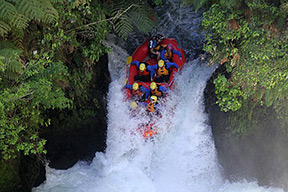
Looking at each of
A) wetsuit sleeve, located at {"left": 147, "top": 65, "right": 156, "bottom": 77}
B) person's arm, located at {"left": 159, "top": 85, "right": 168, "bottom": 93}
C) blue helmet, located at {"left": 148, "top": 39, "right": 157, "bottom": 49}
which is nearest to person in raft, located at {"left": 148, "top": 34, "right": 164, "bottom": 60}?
blue helmet, located at {"left": 148, "top": 39, "right": 157, "bottom": 49}

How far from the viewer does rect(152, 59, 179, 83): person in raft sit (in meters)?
6.56

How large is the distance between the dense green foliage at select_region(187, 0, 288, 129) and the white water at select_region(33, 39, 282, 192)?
95cm

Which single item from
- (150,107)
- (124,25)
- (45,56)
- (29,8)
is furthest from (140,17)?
(29,8)

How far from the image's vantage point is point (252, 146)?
6051mm

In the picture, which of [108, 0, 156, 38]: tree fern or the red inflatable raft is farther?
the red inflatable raft

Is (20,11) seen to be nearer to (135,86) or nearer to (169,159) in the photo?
(135,86)

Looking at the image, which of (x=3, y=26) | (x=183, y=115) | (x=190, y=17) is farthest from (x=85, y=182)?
(x=190, y=17)

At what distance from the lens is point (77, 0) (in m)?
4.66

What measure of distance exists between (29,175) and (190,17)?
184 inches

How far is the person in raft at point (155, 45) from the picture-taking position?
6.77 metres

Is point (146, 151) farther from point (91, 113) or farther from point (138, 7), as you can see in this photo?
point (138, 7)

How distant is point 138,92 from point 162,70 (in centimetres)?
70

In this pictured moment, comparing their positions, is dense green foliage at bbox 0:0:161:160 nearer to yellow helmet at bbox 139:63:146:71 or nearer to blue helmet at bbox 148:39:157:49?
blue helmet at bbox 148:39:157:49

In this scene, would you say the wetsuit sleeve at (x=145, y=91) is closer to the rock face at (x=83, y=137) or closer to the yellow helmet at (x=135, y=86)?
the yellow helmet at (x=135, y=86)
